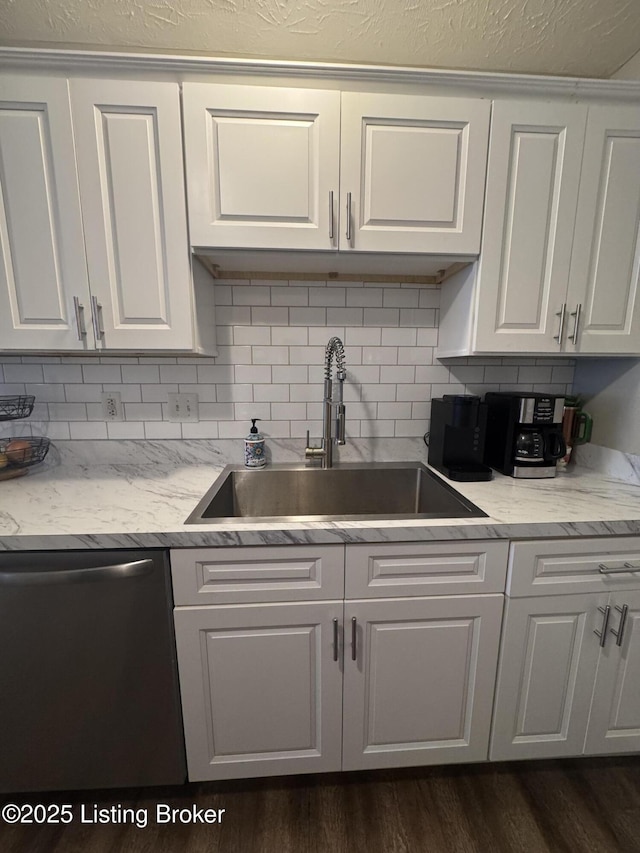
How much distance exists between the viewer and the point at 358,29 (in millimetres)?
1128

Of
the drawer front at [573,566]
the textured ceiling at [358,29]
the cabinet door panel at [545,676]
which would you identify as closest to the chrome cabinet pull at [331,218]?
the textured ceiling at [358,29]

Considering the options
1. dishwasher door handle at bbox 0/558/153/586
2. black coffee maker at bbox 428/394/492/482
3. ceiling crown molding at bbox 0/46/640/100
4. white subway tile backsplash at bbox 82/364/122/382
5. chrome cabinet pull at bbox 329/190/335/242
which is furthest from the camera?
white subway tile backsplash at bbox 82/364/122/382

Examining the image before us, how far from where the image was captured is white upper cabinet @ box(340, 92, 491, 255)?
1.07m

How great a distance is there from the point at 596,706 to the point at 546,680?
22 cm

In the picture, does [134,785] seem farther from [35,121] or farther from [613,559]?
[35,121]

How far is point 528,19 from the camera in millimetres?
1109

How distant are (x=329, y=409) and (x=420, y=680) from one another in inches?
38.9

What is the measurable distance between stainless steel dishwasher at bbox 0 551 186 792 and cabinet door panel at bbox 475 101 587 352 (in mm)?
1389

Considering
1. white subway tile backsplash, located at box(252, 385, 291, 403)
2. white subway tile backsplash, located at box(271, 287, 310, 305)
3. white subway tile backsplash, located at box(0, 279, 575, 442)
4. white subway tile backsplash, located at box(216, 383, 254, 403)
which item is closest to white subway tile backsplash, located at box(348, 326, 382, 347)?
white subway tile backsplash, located at box(0, 279, 575, 442)

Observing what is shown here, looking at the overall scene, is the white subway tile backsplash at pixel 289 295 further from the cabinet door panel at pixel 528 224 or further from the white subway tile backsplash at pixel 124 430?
the white subway tile backsplash at pixel 124 430

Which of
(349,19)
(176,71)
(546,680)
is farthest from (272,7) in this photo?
(546,680)

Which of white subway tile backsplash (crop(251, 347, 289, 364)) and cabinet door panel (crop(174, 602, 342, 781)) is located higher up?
white subway tile backsplash (crop(251, 347, 289, 364))

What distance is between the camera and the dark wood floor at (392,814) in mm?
1002

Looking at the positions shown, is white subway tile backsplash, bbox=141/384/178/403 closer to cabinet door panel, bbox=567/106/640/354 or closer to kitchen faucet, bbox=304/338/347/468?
kitchen faucet, bbox=304/338/347/468
